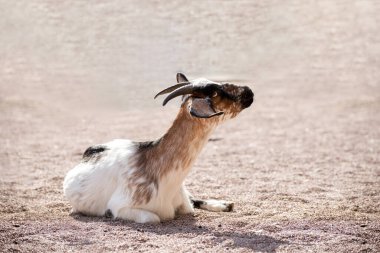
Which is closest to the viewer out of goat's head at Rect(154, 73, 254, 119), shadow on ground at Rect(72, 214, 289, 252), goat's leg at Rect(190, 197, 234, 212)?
shadow on ground at Rect(72, 214, 289, 252)

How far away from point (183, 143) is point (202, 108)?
424 millimetres

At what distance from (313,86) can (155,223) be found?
1120cm

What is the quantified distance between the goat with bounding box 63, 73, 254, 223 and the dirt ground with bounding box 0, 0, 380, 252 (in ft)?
0.55

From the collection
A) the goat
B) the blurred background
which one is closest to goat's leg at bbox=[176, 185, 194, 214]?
the goat

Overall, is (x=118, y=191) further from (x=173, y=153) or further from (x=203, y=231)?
(x=203, y=231)

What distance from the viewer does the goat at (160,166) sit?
6.26m

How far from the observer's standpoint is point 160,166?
6.43 meters

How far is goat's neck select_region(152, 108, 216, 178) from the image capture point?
20.9 feet

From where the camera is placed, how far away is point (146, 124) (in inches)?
532

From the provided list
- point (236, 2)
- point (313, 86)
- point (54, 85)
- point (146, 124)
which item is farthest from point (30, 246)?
point (236, 2)

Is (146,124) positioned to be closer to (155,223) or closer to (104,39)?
(104,39)

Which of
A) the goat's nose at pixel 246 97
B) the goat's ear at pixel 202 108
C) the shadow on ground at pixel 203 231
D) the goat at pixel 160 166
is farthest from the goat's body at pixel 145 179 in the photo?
the goat's nose at pixel 246 97

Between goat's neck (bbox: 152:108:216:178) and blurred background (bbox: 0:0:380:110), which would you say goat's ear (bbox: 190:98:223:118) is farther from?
blurred background (bbox: 0:0:380:110)

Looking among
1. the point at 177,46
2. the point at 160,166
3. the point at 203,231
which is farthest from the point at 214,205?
the point at 177,46
